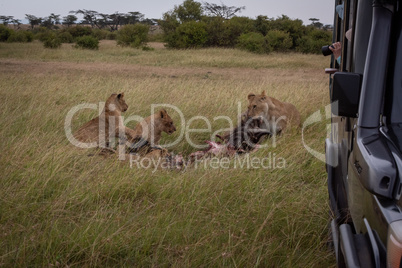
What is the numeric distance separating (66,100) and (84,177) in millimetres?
4122

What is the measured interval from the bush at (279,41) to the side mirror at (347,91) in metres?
20.4

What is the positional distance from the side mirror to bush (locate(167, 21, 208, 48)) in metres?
21.4

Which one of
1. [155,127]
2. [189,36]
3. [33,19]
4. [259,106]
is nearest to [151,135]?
[155,127]

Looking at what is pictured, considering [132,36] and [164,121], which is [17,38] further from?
[164,121]

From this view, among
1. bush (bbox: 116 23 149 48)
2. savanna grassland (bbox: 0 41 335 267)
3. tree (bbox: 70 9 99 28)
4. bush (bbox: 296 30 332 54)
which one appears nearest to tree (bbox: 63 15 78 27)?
tree (bbox: 70 9 99 28)

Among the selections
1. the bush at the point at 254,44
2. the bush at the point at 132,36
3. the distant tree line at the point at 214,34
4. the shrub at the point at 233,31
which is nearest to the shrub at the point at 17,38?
the distant tree line at the point at 214,34

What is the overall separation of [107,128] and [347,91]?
13.5 feet

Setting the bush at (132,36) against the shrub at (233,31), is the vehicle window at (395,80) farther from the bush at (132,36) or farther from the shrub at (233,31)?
the shrub at (233,31)

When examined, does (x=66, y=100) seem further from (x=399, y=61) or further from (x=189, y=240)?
(x=399, y=61)

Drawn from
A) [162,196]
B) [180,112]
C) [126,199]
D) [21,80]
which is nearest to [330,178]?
[162,196]

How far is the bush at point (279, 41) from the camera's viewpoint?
22.0 meters

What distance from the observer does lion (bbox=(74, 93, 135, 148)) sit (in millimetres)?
5238

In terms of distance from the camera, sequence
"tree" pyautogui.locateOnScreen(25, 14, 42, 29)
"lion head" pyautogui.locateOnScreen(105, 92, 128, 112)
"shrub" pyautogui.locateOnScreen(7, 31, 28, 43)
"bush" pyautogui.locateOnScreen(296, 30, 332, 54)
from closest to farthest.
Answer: "lion head" pyautogui.locateOnScreen(105, 92, 128, 112)
"bush" pyautogui.locateOnScreen(296, 30, 332, 54)
"shrub" pyautogui.locateOnScreen(7, 31, 28, 43)
"tree" pyautogui.locateOnScreen(25, 14, 42, 29)

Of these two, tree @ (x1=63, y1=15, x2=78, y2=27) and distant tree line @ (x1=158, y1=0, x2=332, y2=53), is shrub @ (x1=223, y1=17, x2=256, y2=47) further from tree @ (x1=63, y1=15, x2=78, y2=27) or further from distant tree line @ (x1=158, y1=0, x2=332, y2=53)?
tree @ (x1=63, y1=15, x2=78, y2=27)
